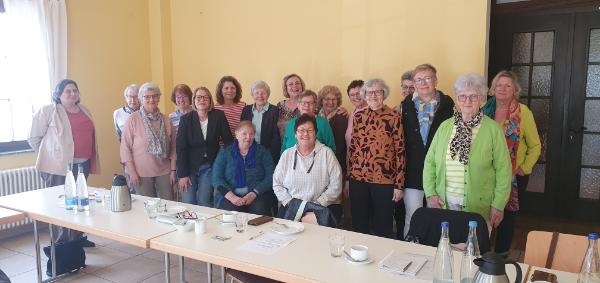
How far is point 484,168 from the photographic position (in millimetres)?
2400

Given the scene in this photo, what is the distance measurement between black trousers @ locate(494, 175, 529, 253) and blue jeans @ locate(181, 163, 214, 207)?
2345mm

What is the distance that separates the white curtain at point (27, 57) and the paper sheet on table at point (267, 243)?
3537mm

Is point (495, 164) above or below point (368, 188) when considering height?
above

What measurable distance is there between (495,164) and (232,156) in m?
1.85

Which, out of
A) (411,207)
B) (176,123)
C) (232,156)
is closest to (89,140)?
(176,123)

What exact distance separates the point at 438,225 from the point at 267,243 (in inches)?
33.6

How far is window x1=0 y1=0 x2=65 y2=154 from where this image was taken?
418cm

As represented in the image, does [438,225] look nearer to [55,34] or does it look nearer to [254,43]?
[254,43]

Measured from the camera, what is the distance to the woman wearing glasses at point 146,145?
11.9 feet

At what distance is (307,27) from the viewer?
15.1 feet

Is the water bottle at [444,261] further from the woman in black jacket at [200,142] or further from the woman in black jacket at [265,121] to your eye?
the woman in black jacket at [200,142]

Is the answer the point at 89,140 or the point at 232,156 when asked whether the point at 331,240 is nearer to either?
the point at 232,156

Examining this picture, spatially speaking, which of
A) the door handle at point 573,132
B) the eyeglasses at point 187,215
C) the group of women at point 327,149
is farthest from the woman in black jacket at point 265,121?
the door handle at point 573,132

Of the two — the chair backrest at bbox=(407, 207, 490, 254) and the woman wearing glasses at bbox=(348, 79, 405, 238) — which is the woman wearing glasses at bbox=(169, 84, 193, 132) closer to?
the woman wearing glasses at bbox=(348, 79, 405, 238)
